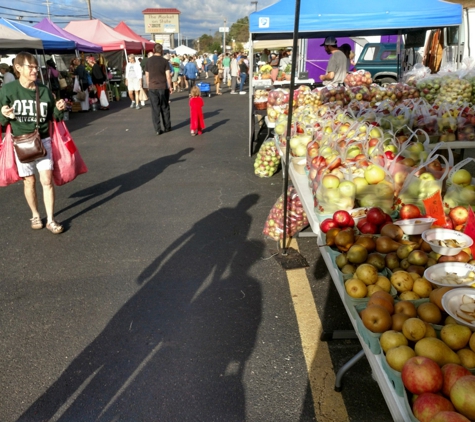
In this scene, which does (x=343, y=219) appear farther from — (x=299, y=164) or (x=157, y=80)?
(x=157, y=80)

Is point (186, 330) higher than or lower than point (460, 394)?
lower

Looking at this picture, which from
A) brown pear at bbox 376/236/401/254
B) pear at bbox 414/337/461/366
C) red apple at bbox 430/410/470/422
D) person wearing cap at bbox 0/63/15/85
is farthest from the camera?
person wearing cap at bbox 0/63/15/85

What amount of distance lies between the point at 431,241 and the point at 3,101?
429 centimetres

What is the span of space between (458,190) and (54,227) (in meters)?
4.25

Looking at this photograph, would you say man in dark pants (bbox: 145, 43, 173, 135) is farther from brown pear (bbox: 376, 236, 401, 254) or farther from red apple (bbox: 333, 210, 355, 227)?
brown pear (bbox: 376, 236, 401, 254)

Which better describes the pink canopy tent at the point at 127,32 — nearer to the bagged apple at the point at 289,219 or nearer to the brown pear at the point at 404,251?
the bagged apple at the point at 289,219

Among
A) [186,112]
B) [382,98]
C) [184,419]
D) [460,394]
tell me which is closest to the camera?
[460,394]

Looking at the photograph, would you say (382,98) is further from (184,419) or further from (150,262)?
(184,419)

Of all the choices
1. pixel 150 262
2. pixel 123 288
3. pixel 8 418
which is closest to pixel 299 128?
pixel 150 262

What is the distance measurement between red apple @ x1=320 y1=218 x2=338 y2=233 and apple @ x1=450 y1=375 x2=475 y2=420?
52.4 inches

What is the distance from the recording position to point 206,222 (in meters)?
5.25

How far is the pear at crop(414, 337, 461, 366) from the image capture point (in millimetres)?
1548

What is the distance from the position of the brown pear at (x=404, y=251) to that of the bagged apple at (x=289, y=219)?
7.36 ft

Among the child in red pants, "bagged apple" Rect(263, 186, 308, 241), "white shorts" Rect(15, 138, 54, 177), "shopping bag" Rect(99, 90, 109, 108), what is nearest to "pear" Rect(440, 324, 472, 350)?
"bagged apple" Rect(263, 186, 308, 241)
